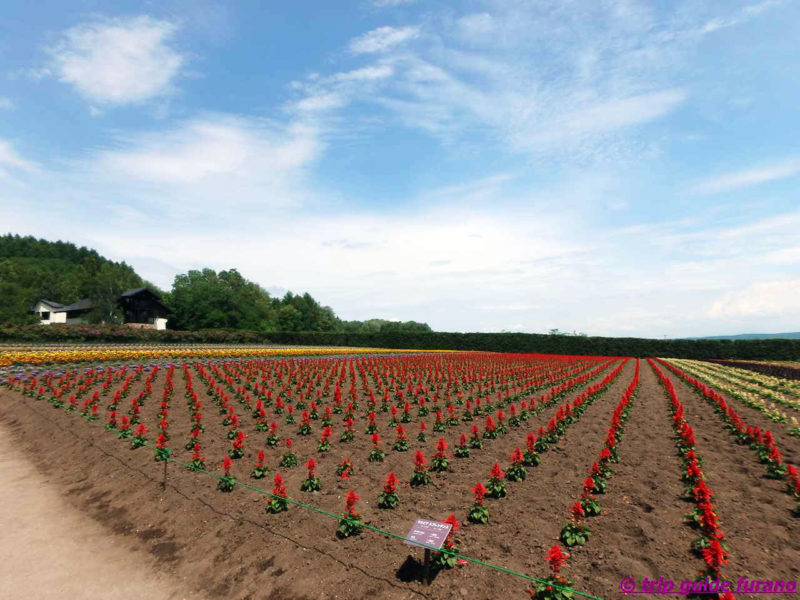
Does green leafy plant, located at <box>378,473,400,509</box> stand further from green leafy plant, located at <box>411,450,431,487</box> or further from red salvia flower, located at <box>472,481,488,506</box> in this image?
red salvia flower, located at <box>472,481,488,506</box>

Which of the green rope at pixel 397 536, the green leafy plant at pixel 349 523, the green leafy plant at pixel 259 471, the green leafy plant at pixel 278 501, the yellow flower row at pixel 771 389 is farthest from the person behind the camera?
the yellow flower row at pixel 771 389

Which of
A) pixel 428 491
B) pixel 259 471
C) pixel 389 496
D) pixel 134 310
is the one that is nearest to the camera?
pixel 389 496

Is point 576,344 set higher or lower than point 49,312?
lower

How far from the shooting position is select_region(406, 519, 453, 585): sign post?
480cm

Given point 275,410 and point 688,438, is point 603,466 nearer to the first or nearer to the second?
point 688,438

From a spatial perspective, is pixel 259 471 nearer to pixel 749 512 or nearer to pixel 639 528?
pixel 639 528

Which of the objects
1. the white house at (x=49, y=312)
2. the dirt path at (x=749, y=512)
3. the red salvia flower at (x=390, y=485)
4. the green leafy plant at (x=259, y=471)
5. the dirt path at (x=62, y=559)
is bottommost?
the dirt path at (x=62, y=559)

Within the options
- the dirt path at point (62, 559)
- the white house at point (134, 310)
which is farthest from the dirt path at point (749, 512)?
the white house at point (134, 310)

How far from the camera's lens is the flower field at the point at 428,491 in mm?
5547

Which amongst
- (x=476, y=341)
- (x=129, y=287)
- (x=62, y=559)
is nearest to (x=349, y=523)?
(x=62, y=559)

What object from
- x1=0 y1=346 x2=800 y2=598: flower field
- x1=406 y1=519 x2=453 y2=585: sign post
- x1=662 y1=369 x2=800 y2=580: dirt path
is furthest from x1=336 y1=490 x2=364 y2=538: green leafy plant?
x1=662 y1=369 x2=800 y2=580: dirt path

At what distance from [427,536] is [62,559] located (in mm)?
5989

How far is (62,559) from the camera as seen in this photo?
6.45 m

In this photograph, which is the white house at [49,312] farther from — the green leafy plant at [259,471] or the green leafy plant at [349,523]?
the green leafy plant at [349,523]
